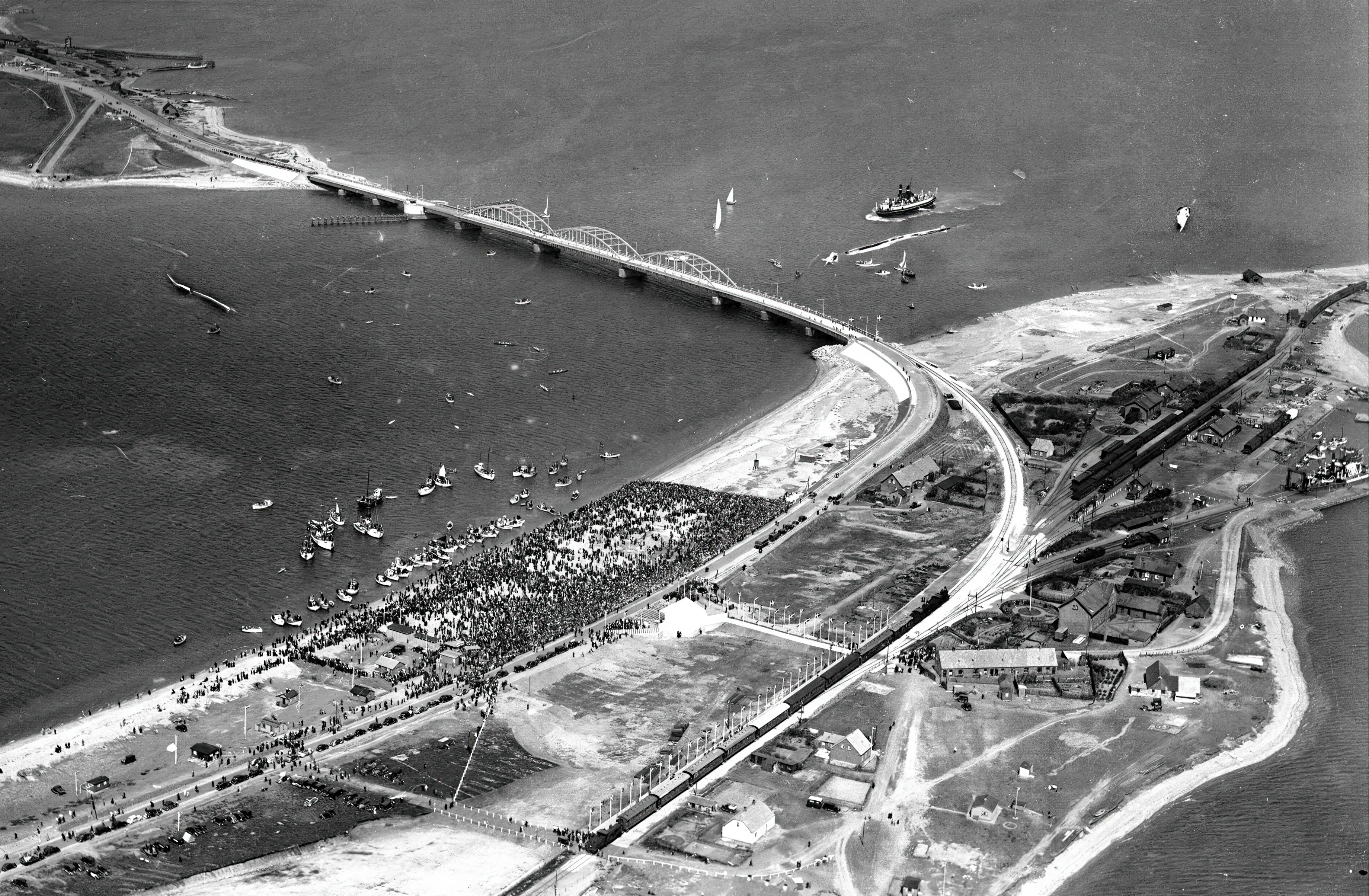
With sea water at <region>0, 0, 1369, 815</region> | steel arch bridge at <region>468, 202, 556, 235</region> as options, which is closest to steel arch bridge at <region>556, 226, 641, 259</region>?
steel arch bridge at <region>468, 202, 556, 235</region>

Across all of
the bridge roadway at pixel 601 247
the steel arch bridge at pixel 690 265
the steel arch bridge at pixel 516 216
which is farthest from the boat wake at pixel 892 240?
the steel arch bridge at pixel 516 216

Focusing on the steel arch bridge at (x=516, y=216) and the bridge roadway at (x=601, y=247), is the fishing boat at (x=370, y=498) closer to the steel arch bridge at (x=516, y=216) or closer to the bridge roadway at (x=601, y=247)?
the bridge roadway at (x=601, y=247)

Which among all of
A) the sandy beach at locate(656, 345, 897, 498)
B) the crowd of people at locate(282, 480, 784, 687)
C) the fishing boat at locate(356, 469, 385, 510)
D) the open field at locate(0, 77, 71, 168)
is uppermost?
A: the open field at locate(0, 77, 71, 168)

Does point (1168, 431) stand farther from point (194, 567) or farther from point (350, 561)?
point (194, 567)

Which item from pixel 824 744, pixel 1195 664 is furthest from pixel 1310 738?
pixel 824 744

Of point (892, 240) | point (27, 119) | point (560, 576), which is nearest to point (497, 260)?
point (892, 240)

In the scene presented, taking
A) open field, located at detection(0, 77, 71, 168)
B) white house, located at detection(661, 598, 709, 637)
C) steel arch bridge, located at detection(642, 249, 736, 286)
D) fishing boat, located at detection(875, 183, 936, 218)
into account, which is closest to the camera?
white house, located at detection(661, 598, 709, 637)

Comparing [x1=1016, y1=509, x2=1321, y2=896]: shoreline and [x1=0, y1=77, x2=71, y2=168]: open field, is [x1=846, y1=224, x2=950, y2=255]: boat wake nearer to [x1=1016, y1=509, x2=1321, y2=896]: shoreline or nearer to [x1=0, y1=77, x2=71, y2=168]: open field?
[x1=1016, y1=509, x2=1321, y2=896]: shoreline
